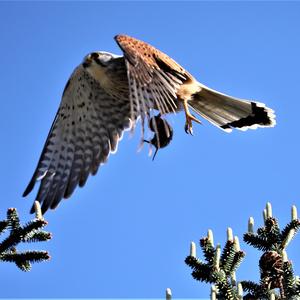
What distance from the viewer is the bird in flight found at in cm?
668

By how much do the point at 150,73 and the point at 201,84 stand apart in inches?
46.9

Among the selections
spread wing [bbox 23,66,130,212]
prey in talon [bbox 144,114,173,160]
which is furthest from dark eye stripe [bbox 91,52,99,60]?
prey in talon [bbox 144,114,173,160]

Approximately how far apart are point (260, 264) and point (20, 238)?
1.39 meters

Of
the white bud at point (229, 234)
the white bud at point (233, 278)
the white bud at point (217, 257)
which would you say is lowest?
the white bud at point (233, 278)

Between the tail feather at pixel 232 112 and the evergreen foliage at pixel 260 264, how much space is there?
329 centimetres

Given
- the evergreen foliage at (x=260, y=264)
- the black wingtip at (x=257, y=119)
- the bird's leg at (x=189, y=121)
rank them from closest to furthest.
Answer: the evergreen foliage at (x=260, y=264), the bird's leg at (x=189, y=121), the black wingtip at (x=257, y=119)

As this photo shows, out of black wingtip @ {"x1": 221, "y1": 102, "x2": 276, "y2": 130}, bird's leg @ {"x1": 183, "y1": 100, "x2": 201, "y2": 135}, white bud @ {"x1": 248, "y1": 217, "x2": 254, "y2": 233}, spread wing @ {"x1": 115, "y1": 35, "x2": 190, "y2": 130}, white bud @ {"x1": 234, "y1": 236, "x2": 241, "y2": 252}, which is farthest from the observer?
black wingtip @ {"x1": 221, "y1": 102, "x2": 276, "y2": 130}

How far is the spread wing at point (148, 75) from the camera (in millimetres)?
5645

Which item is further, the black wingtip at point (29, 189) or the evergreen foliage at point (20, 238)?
the black wingtip at point (29, 189)

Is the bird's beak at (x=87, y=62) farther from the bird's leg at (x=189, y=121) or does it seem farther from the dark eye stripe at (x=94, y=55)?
the bird's leg at (x=189, y=121)

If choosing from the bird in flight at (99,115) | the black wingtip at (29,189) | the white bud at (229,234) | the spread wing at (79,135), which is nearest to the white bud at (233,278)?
the white bud at (229,234)

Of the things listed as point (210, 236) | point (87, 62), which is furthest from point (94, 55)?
point (210, 236)

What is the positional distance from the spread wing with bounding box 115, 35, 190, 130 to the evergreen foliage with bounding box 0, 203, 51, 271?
157 cm

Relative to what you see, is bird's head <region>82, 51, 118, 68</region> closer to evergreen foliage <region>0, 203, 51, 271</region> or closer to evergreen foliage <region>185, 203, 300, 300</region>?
evergreen foliage <region>0, 203, 51, 271</region>
